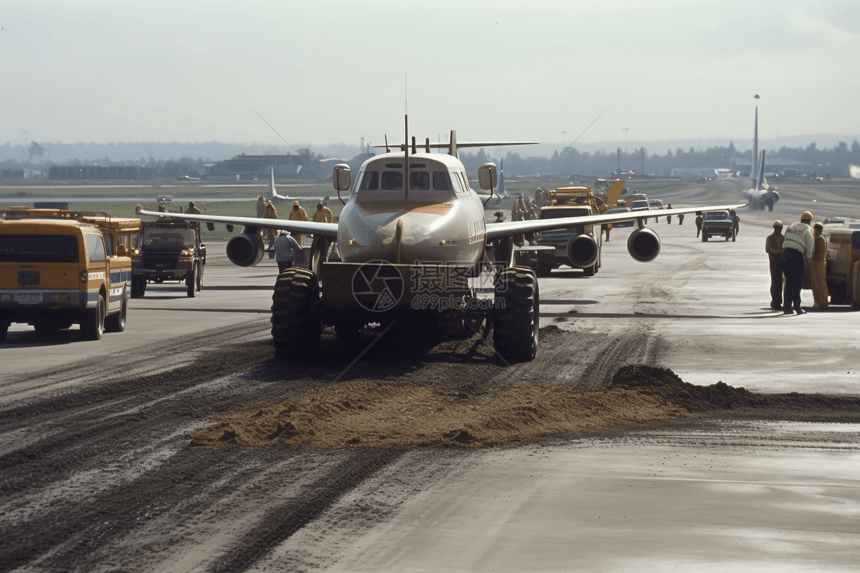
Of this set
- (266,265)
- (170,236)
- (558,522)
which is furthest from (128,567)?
(266,265)

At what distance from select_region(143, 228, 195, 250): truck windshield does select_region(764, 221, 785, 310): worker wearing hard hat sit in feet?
55.1

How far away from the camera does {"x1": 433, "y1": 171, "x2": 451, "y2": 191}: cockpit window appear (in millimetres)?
15977

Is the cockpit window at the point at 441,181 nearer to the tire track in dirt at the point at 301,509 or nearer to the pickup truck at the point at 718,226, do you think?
the tire track in dirt at the point at 301,509

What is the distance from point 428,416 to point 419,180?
6.15 m

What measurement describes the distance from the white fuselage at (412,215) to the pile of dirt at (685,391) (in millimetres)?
3534

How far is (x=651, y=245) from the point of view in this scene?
2519 centimetres

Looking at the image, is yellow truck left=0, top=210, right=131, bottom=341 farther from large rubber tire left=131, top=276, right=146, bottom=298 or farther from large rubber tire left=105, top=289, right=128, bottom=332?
large rubber tire left=131, top=276, right=146, bottom=298

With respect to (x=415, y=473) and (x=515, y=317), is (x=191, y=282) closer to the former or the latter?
(x=515, y=317)

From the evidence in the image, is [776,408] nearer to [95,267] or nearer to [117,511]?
[117,511]

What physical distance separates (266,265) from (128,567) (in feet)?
120

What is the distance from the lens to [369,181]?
15969 millimetres

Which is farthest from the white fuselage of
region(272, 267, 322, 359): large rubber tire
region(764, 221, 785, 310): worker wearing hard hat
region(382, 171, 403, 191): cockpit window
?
region(764, 221, 785, 310): worker wearing hard hat

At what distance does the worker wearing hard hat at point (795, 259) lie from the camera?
73.0 feet

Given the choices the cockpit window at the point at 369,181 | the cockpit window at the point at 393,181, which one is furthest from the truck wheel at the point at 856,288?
the cockpit window at the point at 369,181
